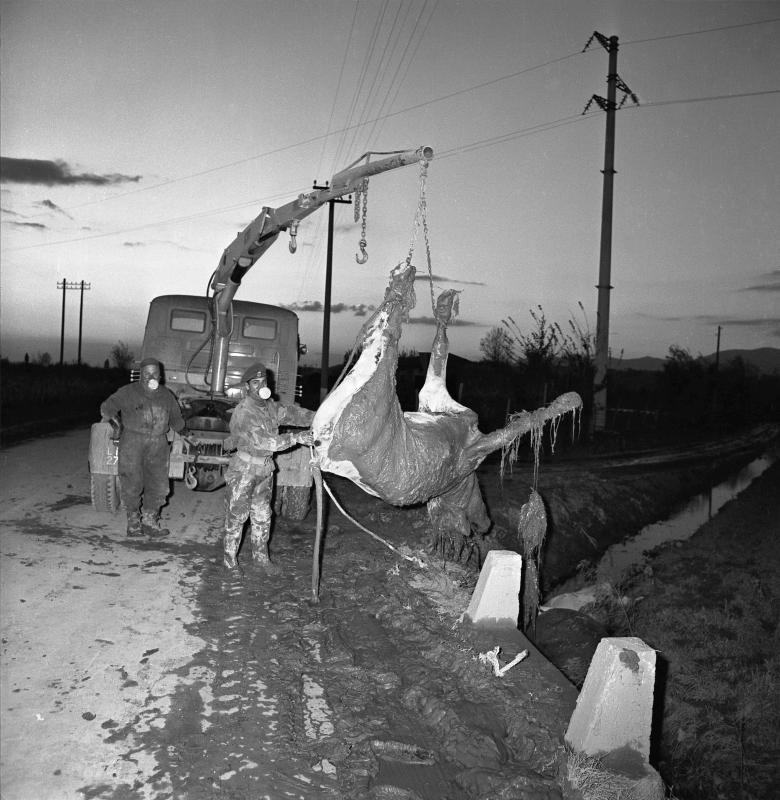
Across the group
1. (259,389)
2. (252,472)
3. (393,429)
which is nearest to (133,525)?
(252,472)

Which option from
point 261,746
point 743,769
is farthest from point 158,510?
point 743,769

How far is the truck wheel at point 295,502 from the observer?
27.6ft

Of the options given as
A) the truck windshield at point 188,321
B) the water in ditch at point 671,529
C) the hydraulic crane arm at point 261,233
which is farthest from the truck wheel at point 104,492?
the water in ditch at point 671,529

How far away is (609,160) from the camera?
2177 cm

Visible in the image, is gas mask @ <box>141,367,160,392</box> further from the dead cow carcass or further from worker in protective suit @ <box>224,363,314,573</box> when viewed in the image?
the dead cow carcass

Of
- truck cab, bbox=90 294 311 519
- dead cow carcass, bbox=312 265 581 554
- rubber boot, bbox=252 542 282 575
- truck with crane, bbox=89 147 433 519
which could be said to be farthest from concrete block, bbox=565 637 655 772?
truck cab, bbox=90 294 311 519

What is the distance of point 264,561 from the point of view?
6293mm

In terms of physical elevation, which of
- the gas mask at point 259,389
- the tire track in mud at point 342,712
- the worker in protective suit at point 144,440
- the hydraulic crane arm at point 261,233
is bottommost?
the tire track in mud at point 342,712

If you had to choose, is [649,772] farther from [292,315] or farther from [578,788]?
[292,315]

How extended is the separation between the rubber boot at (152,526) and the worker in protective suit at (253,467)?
138 centimetres

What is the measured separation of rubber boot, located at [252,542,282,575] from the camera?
622 cm

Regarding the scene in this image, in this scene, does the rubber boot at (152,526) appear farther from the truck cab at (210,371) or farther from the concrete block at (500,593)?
the concrete block at (500,593)

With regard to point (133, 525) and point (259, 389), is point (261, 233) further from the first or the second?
point (133, 525)

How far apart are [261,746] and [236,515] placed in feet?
9.98
